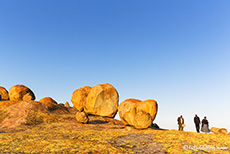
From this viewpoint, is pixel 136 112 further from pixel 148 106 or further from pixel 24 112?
pixel 24 112

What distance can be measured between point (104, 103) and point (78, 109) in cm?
967

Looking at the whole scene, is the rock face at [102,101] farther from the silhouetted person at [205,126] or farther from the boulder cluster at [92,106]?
the silhouetted person at [205,126]

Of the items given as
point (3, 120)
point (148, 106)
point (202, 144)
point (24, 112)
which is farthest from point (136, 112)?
point (3, 120)

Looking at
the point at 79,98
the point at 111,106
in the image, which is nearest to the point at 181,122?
the point at 111,106

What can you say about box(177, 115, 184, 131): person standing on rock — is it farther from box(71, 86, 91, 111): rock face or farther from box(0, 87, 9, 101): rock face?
box(0, 87, 9, 101): rock face

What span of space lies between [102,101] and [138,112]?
12249 millimetres

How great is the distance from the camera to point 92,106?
1305 inches

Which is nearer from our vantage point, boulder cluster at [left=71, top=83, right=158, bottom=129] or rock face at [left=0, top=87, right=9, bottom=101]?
boulder cluster at [left=71, top=83, right=158, bottom=129]

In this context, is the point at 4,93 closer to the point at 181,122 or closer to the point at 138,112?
the point at 138,112

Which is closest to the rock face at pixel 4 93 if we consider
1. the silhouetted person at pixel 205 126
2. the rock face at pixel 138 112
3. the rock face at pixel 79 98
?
the rock face at pixel 79 98

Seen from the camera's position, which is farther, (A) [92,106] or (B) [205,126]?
(A) [92,106]

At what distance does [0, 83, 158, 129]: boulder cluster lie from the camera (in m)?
22.5

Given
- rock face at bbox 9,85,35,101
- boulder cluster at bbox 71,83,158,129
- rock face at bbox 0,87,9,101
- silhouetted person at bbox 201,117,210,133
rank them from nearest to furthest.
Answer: boulder cluster at bbox 71,83,158,129
silhouetted person at bbox 201,117,210,133
rock face at bbox 9,85,35,101
rock face at bbox 0,87,9,101

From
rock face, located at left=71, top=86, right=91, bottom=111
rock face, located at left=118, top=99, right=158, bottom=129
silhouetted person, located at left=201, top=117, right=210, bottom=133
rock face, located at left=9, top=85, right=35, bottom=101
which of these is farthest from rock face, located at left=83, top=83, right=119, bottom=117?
silhouetted person, located at left=201, top=117, right=210, bottom=133
